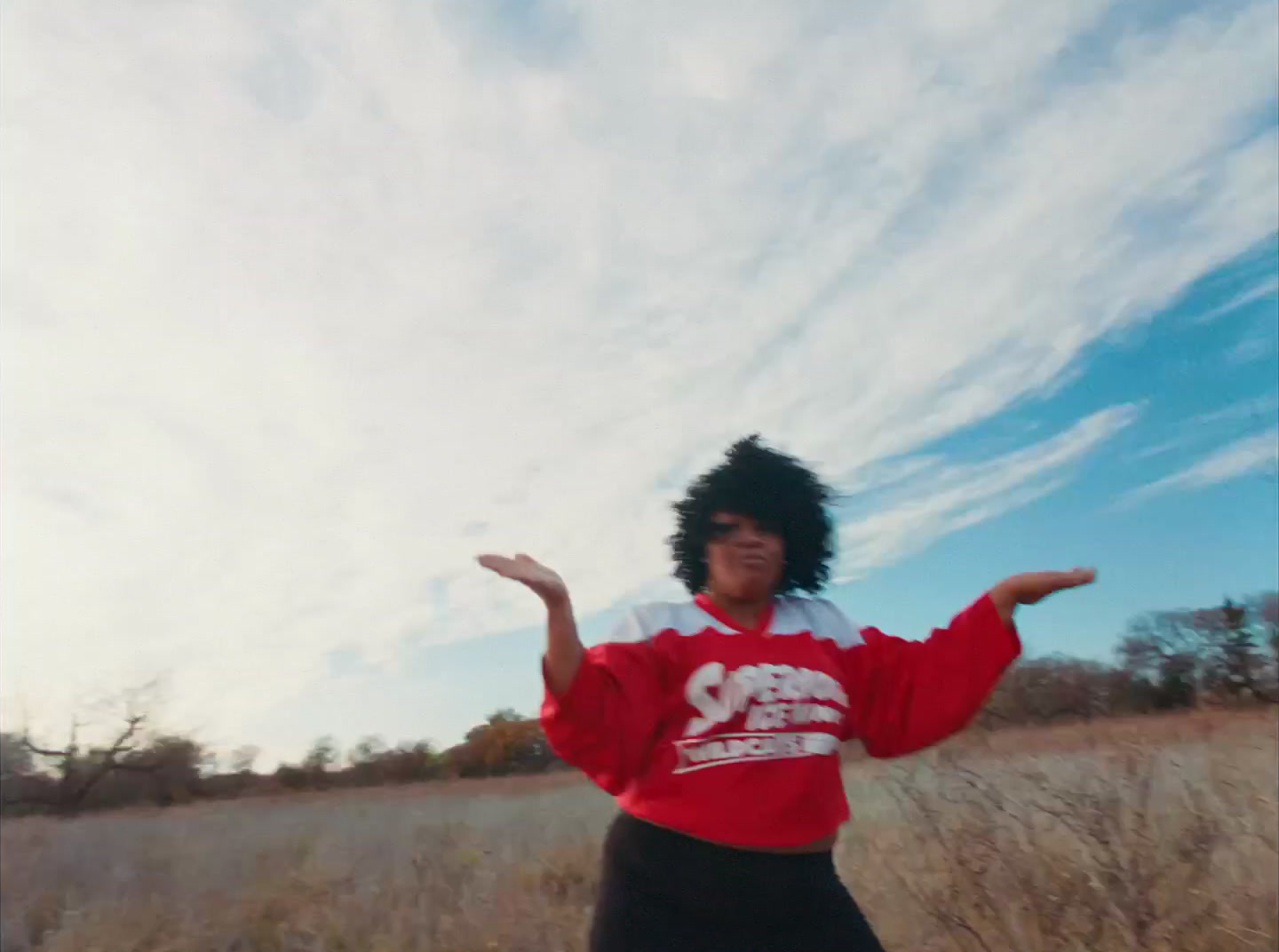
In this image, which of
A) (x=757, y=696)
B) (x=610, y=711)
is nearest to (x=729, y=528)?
(x=757, y=696)

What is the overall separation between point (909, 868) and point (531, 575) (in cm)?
307

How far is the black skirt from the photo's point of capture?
177cm

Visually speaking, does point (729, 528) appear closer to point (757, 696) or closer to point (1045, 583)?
point (757, 696)

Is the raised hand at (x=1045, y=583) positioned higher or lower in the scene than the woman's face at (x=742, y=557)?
lower

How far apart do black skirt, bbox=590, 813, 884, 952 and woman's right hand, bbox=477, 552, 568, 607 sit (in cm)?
54

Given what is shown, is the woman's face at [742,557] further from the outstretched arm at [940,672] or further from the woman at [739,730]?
the outstretched arm at [940,672]

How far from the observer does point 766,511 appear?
93.4 inches

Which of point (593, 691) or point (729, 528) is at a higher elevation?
point (729, 528)

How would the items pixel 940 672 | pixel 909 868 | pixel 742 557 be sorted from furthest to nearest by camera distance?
pixel 909 868 < pixel 742 557 < pixel 940 672

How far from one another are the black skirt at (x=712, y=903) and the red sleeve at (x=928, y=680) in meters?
0.36

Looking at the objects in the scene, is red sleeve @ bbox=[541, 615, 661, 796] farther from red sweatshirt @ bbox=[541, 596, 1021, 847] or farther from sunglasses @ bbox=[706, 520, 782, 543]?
sunglasses @ bbox=[706, 520, 782, 543]

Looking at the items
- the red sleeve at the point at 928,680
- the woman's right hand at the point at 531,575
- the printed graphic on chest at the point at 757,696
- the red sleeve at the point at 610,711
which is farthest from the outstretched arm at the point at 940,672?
the woman's right hand at the point at 531,575

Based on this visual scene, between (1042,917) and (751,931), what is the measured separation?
2008 mm

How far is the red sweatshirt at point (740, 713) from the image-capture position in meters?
1.80
